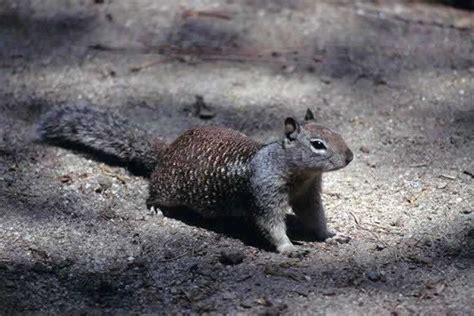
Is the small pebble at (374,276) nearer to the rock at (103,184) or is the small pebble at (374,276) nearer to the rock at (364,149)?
the rock at (364,149)

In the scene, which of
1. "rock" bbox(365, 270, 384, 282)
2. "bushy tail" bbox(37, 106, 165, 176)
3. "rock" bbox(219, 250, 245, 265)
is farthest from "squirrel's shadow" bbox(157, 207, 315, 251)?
"rock" bbox(365, 270, 384, 282)

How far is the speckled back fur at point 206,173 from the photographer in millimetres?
4621

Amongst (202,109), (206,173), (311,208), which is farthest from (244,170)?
(202,109)

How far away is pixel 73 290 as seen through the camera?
4141 mm

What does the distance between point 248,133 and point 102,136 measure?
1069 mm

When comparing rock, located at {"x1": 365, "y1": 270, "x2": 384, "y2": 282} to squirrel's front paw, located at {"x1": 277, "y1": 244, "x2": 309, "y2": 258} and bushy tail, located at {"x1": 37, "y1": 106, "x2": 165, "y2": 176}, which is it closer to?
squirrel's front paw, located at {"x1": 277, "y1": 244, "x2": 309, "y2": 258}

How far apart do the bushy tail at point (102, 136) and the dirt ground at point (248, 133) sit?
94mm

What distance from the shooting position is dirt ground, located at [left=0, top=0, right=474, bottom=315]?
4.14 m

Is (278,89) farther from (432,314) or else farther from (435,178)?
(432,314)

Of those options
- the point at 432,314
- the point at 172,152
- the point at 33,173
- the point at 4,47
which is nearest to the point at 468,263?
the point at 432,314

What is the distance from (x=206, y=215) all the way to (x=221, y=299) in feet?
2.84

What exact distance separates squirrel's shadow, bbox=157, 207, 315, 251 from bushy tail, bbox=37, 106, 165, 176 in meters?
0.38

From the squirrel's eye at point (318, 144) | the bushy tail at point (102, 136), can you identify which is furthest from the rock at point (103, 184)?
the squirrel's eye at point (318, 144)

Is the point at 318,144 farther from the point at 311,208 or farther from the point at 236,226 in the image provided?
the point at 236,226
